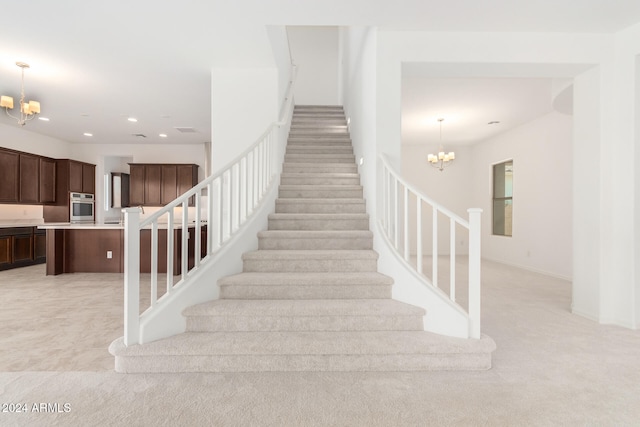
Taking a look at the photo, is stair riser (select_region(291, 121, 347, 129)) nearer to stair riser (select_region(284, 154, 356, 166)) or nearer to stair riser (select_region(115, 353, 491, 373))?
stair riser (select_region(284, 154, 356, 166))

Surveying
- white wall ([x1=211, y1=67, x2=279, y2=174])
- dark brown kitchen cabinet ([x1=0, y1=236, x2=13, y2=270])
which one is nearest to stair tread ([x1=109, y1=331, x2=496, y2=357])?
white wall ([x1=211, y1=67, x2=279, y2=174])

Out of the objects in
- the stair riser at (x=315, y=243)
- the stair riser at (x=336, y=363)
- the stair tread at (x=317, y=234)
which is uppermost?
the stair tread at (x=317, y=234)

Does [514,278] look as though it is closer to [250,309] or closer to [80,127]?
Result: [250,309]

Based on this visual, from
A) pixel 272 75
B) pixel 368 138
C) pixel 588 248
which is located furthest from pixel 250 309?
pixel 588 248

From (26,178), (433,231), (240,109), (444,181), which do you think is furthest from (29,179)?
(444,181)

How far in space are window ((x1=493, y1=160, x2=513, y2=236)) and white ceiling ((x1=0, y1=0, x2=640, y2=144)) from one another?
3.79 metres

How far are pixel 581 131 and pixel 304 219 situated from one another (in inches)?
124

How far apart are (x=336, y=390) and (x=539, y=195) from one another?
6.28 meters

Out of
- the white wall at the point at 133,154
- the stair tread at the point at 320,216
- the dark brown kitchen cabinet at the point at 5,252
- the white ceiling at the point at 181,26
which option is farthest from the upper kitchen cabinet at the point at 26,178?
the stair tread at the point at 320,216

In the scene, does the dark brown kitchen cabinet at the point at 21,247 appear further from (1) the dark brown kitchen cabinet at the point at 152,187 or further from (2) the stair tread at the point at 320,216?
(2) the stair tread at the point at 320,216

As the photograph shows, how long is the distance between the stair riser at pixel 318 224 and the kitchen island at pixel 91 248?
249cm

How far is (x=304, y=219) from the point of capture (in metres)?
3.93

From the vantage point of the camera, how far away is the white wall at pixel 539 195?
5855 mm

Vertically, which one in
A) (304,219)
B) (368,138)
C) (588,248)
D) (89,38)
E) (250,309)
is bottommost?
(250,309)
